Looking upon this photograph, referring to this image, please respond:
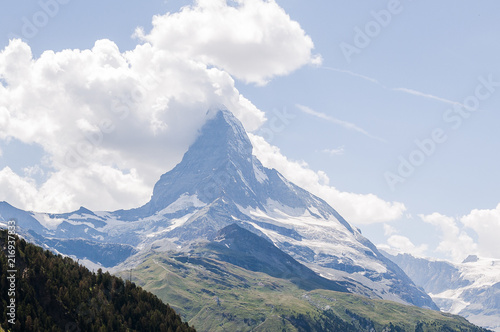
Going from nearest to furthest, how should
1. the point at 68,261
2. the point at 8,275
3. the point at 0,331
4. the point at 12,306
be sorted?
the point at 0,331 → the point at 12,306 → the point at 8,275 → the point at 68,261

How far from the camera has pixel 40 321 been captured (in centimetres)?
13300

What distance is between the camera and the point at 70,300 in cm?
14675

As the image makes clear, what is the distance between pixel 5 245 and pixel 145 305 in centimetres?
4650

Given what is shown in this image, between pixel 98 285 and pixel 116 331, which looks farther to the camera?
pixel 98 285

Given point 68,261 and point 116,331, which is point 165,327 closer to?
point 116,331

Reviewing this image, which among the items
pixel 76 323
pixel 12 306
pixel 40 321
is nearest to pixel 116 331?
pixel 76 323

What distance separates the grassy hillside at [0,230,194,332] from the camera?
443 ft

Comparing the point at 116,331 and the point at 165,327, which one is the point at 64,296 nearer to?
the point at 116,331

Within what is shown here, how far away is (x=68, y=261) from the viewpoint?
576 feet

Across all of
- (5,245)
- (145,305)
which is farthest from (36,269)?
(145,305)

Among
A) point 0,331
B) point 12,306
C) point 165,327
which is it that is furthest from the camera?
point 165,327

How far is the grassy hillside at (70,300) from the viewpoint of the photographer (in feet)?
443

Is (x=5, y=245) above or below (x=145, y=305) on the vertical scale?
above

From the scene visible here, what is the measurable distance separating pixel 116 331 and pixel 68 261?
35223 mm
